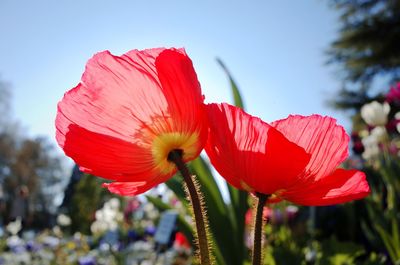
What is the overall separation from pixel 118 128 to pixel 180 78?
0.21ft

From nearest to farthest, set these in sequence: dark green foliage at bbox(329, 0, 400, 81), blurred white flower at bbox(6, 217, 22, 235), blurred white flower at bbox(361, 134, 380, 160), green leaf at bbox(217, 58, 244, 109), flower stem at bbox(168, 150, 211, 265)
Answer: flower stem at bbox(168, 150, 211, 265) < green leaf at bbox(217, 58, 244, 109) < blurred white flower at bbox(361, 134, 380, 160) < blurred white flower at bbox(6, 217, 22, 235) < dark green foliage at bbox(329, 0, 400, 81)

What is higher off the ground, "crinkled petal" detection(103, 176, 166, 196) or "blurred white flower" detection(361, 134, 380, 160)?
"blurred white flower" detection(361, 134, 380, 160)

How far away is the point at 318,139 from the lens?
340 millimetres

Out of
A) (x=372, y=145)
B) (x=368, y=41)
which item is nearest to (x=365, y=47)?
(x=368, y=41)

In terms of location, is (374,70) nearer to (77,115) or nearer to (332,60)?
(332,60)

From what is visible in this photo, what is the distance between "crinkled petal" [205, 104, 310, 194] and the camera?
0.33 m

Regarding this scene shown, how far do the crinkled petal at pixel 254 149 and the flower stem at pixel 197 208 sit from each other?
0.04 meters

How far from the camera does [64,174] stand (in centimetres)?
2231

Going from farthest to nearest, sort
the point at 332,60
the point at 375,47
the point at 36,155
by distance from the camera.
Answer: the point at 36,155 → the point at 332,60 → the point at 375,47

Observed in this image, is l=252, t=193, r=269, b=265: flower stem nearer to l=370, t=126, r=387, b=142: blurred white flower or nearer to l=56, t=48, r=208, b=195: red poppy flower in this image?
l=56, t=48, r=208, b=195: red poppy flower

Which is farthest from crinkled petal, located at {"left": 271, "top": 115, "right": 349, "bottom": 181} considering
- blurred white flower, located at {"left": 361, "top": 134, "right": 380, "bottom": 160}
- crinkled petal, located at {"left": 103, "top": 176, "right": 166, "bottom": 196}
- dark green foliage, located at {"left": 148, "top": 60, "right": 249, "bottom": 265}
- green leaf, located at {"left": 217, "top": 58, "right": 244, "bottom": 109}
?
blurred white flower, located at {"left": 361, "top": 134, "right": 380, "bottom": 160}

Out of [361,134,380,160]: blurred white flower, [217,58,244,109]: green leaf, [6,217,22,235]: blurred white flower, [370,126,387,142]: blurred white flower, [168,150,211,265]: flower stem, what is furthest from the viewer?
[6,217,22,235]: blurred white flower

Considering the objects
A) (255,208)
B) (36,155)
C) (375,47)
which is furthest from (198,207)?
(36,155)

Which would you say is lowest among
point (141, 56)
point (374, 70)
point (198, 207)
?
point (198, 207)
